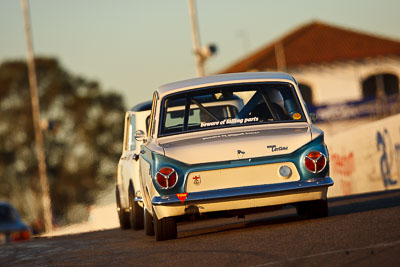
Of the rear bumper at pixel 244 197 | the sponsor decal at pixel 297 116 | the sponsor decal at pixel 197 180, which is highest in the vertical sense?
the sponsor decal at pixel 297 116

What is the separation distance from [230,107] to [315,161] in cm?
167

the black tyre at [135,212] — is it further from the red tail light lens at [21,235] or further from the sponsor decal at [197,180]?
the red tail light lens at [21,235]

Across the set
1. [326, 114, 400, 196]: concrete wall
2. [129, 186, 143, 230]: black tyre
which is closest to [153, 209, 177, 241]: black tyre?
[129, 186, 143, 230]: black tyre

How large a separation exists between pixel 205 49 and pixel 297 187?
1890cm

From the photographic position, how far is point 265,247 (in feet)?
28.3

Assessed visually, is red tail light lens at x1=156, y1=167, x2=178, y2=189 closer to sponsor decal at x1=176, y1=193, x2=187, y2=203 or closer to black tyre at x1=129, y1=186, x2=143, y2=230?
sponsor decal at x1=176, y1=193, x2=187, y2=203

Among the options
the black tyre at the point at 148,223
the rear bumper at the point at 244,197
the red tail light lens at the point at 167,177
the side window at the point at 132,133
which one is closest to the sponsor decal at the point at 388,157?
the side window at the point at 132,133

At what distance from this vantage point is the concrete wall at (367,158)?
746 inches

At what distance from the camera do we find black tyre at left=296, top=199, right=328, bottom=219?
1050 centimetres

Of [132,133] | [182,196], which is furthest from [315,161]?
[132,133]

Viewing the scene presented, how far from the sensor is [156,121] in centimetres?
1087

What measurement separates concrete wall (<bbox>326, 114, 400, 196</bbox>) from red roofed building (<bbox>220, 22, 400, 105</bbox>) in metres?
39.9

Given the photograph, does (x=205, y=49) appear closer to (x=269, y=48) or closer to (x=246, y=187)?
(x=246, y=187)

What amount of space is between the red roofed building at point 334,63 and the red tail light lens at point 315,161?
53.2m
